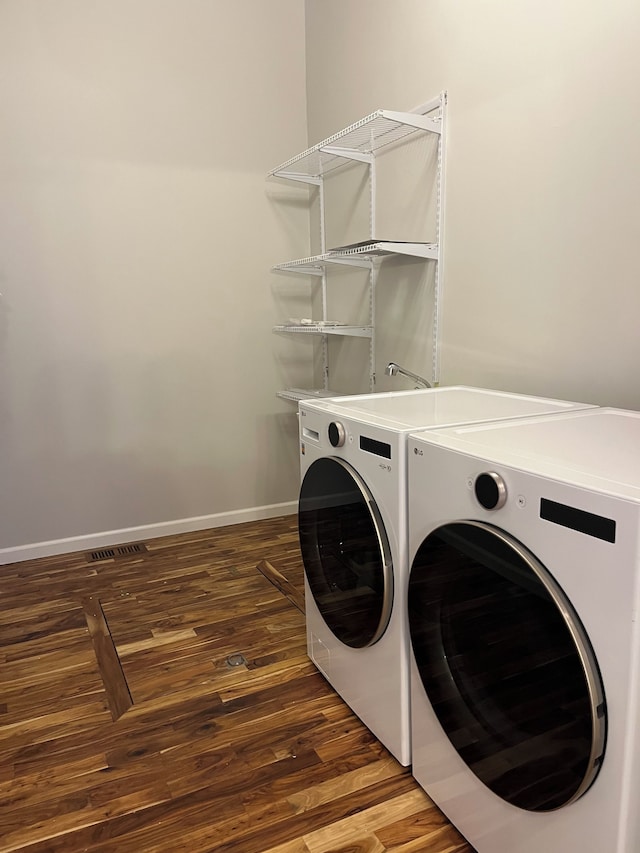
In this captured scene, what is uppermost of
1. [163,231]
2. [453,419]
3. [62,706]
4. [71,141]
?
[71,141]

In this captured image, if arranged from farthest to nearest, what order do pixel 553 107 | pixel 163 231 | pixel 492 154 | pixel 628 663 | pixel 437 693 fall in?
pixel 163 231 → pixel 492 154 → pixel 553 107 → pixel 437 693 → pixel 628 663

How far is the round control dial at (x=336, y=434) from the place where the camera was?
5.33 feet

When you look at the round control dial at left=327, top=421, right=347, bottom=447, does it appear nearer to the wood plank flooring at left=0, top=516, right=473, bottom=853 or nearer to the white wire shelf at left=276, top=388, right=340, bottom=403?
the wood plank flooring at left=0, top=516, right=473, bottom=853

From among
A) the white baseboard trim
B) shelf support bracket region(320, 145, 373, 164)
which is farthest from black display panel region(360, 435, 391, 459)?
the white baseboard trim

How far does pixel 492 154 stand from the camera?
6.47 feet

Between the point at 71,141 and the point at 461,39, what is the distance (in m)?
1.77

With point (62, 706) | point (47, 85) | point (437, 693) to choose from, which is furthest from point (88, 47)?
point (437, 693)

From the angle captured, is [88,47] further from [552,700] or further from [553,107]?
[552,700]

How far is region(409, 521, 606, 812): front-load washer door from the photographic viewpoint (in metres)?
0.94

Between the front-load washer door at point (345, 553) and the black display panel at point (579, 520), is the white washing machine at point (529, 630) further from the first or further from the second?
the front-load washer door at point (345, 553)

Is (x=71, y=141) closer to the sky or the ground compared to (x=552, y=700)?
closer to the sky

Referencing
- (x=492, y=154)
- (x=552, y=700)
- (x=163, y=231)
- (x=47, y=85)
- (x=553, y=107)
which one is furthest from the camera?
(x=163, y=231)

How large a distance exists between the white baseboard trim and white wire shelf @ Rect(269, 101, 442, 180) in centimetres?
181

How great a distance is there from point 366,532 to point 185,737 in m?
0.78
